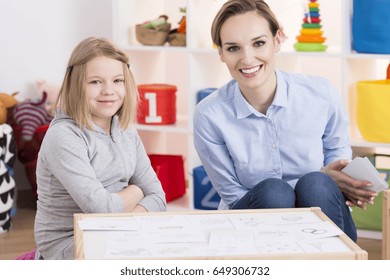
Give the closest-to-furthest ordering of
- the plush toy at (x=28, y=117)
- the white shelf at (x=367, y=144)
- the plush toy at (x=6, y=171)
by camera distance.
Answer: the white shelf at (x=367, y=144) < the plush toy at (x=6, y=171) < the plush toy at (x=28, y=117)

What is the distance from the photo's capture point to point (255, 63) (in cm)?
193

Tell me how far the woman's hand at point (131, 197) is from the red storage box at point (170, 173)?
3.81ft

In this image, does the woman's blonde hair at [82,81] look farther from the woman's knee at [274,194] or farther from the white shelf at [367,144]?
the white shelf at [367,144]

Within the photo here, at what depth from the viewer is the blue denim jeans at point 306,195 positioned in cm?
180

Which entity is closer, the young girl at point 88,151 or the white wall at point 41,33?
the young girl at point 88,151

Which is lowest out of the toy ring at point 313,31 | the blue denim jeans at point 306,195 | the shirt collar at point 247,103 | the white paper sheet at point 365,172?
the blue denim jeans at point 306,195

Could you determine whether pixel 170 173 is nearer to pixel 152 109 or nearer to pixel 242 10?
pixel 152 109

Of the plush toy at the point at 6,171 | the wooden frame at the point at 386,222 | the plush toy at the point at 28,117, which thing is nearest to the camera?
the wooden frame at the point at 386,222

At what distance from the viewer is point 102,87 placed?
192cm

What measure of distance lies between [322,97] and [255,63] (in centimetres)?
23

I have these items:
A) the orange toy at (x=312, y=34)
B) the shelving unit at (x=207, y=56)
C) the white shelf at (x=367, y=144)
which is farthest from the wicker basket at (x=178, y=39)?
the white shelf at (x=367, y=144)

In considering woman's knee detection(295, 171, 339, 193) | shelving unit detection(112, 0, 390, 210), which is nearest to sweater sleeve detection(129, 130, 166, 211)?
woman's knee detection(295, 171, 339, 193)

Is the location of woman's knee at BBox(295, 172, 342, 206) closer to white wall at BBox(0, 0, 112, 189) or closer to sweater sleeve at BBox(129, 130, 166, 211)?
sweater sleeve at BBox(129, 130, 166, 211)
